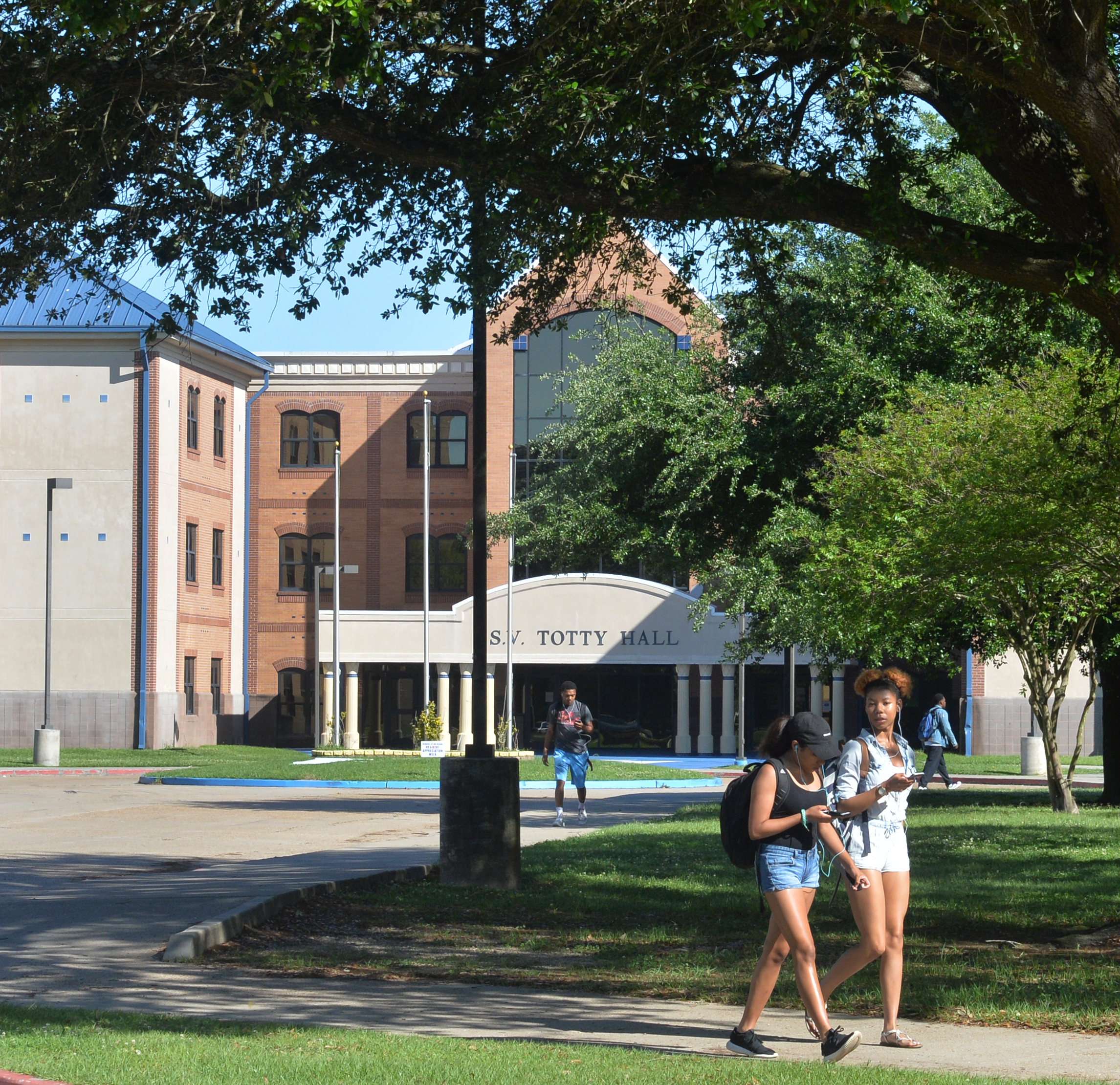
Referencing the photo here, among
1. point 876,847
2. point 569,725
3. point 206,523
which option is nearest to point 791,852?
point 876,847

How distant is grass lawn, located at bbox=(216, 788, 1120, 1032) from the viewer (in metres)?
8.40

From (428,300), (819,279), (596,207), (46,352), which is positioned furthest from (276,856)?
(46,352)

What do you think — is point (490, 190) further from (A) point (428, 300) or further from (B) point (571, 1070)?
(B) point (571, 1070)

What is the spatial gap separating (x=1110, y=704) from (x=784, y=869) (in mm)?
17079

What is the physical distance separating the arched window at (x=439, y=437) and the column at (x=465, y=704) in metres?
7.64

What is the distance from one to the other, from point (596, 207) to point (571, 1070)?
19.6 ft

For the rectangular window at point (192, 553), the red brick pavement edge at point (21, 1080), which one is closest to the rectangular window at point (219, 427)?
the rectangular window at point (192, 553)

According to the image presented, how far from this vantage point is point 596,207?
10.2 m

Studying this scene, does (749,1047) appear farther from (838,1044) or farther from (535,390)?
(535,390)

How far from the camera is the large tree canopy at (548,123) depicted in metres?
8.29

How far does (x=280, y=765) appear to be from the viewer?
33688 millimetres

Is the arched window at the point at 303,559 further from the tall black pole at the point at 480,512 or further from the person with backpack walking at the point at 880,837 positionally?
the person with backpack walking at the point at 880,837

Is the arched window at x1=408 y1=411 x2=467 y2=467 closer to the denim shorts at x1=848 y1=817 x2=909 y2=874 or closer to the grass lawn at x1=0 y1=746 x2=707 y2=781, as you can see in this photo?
the grass lawn at x1=0 y1=746 x2=707 y2=781

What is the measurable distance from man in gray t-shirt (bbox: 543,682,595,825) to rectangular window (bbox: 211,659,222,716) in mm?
27546
